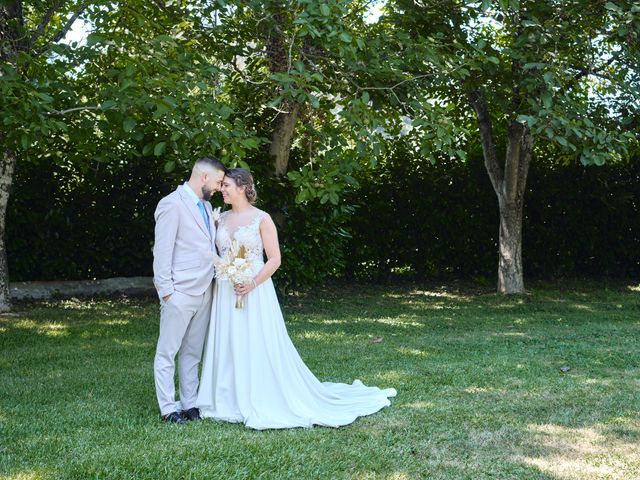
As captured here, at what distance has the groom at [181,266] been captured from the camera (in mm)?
5633

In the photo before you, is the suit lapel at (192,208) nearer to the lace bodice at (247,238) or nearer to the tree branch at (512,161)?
the lace bodice at (247,238)

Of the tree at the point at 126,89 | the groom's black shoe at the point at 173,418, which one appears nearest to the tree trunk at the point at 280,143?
the tree at the point at 126,89

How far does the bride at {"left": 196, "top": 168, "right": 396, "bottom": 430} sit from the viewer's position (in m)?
5.84

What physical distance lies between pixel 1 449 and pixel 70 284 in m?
8.20

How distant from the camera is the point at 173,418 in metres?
5.71

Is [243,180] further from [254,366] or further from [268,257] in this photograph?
[254,366]

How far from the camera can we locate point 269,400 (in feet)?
19.2

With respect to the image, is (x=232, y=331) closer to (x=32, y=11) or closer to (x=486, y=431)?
(x=486, y=431)

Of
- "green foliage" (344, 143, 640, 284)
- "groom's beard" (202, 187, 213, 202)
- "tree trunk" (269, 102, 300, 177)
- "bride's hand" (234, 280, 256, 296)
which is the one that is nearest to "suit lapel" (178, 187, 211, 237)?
"groom's beard" (202, 187, 213, 202)

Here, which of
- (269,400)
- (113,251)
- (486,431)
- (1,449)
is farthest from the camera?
(113,251)

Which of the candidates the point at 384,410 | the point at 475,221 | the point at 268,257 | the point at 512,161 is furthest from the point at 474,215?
the point at 268,257

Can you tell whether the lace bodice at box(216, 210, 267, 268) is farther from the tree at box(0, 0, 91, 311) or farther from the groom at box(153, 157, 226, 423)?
the tree at box(0, 0, 91, 311)

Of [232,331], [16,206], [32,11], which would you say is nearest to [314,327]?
[232,331]

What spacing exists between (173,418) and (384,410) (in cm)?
157
